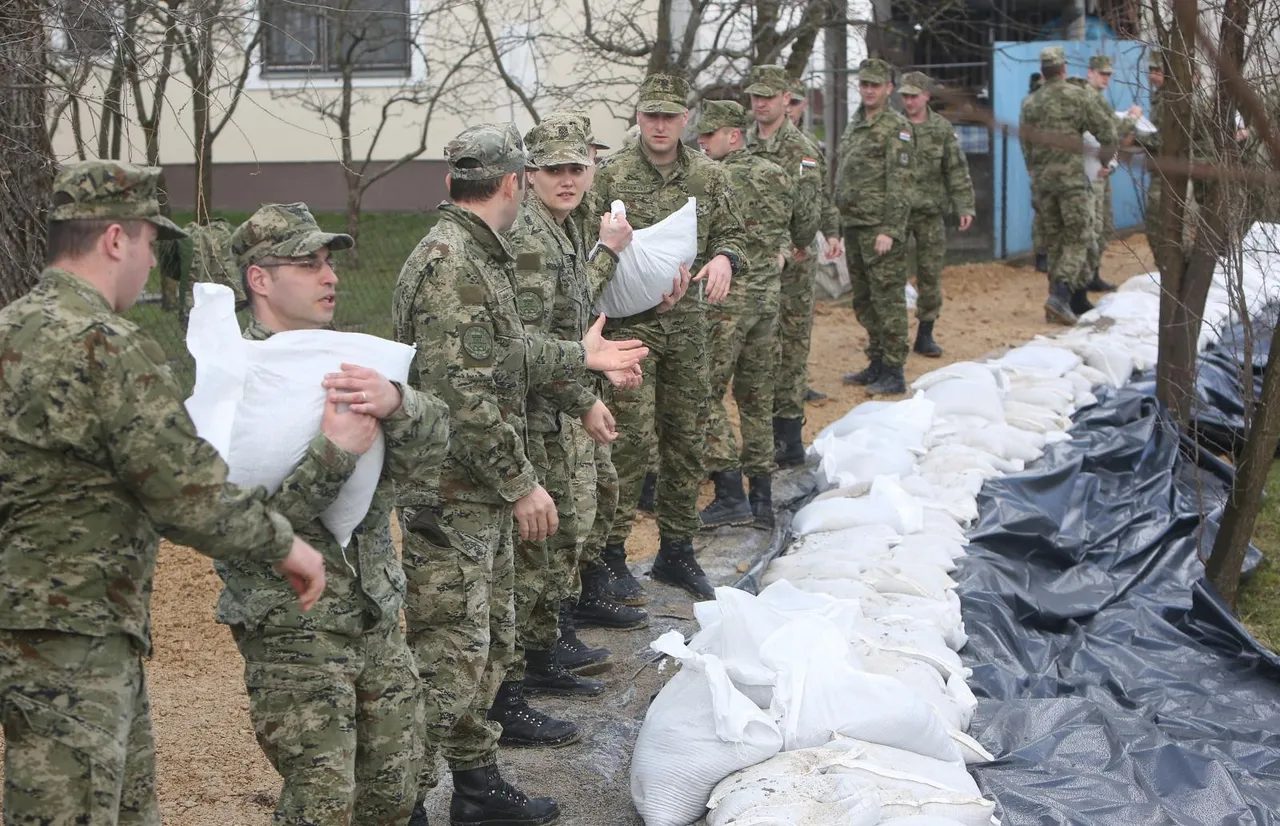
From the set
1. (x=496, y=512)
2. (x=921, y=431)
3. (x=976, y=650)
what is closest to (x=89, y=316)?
(x=496, y=512)

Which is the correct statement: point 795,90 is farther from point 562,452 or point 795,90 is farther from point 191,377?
point 562,452

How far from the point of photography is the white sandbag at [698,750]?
399cm

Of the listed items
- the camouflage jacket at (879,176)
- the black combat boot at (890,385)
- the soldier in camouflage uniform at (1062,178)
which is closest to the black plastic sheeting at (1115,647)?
the black combat boot at (890,385)

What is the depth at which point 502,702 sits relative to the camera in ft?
15.5

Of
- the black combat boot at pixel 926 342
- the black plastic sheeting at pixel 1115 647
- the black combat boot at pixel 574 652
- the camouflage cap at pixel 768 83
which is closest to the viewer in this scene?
the black plastic sheeting at pixel 1115 647

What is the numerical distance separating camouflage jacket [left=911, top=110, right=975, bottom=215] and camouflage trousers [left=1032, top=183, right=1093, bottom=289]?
3.83ft

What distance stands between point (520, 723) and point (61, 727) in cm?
217

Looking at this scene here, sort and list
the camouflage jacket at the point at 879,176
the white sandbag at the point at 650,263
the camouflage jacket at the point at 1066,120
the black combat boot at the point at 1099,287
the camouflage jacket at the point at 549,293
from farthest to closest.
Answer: the black combat boot at the point at 1099,287, the camouflage jacket at the point at 1066,120, the camouflage jacket at the point at 879,176, the white sandbag at the point at 650,263, the camouflage jacket at the point at 549,293

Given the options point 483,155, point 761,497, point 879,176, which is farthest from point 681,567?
point 879,176

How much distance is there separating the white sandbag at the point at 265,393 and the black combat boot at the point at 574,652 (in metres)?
2.29

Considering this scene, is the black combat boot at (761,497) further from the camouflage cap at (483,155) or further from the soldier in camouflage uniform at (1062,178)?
the soldier in camouflage uniform at (1062,178)

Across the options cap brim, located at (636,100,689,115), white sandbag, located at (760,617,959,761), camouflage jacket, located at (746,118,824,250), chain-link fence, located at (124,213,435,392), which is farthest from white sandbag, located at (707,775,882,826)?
camouflage jacket, located at (746,118,824,250)

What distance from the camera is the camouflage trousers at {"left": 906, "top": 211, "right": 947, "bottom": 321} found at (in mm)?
11047

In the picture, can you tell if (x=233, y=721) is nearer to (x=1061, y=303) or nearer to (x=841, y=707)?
(x=841, y=707)
